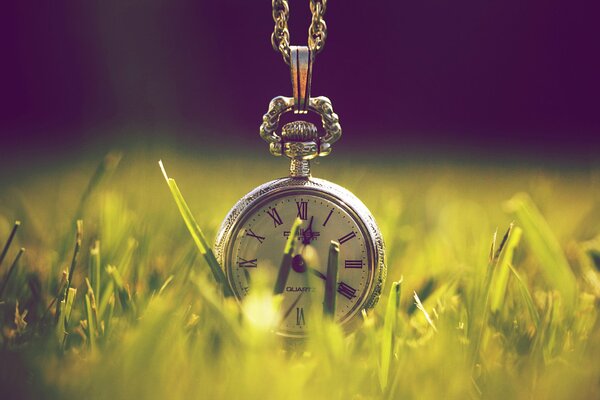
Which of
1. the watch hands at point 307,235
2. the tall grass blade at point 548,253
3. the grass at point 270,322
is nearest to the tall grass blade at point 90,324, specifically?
the grass at point 270,322

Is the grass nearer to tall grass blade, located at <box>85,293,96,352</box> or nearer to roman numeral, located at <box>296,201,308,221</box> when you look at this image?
tall grass blade, located at <box>85,293,96,352</box>

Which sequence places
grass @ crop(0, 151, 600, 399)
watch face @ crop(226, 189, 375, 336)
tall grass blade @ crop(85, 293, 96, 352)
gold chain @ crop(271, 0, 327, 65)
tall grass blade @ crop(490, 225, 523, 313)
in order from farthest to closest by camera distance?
gold chain @ crop(271, 0, 327, 65) < watch face @ crop(226, 189, 375, 336) < tall grass blade @ crop(490, 225, 523, 313) < tall grass blade @ crop(85, 293, 96, 352) < grass @ crop(0, 151, 600, 399)

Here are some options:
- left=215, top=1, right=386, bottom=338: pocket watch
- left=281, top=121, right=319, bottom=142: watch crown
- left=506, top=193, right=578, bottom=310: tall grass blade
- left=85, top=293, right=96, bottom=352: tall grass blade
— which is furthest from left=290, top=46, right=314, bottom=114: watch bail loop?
left=85, top=293, right=96, bottom=352: tall grass blade

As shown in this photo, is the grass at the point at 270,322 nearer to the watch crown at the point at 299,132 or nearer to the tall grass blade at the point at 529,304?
the tall grass blade at the point at 529,304

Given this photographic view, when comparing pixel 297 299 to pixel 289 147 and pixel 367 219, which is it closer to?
pixel 367 219

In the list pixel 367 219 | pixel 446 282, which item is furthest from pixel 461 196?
pixel 367 219

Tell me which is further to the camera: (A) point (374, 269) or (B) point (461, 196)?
(B) point (461, 196)

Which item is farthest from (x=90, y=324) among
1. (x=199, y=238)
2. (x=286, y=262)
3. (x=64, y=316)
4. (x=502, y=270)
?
(x=502, y=270)
